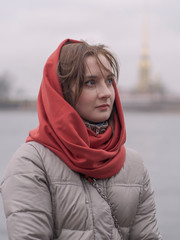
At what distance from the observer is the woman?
1.34 meters

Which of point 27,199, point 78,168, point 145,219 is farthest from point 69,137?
point 145,219

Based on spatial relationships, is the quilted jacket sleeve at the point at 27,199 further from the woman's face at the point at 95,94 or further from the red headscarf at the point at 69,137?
the woman's face at the point at 95,94

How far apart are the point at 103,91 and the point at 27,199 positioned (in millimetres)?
408

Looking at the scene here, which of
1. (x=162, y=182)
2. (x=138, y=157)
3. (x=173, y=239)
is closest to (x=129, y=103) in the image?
(x=162, y=182)

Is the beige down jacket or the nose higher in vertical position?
the nose

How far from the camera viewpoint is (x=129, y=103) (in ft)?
165

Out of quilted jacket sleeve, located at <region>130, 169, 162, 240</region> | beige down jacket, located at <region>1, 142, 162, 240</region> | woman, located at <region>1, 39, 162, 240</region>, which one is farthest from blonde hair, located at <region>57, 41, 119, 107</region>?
quilted jacket sleeve, located at <region>130, 169, 162, 240</region>

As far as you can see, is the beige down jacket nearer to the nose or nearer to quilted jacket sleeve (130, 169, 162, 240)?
quilted jacket sleeve (130, 169, 162, 240)

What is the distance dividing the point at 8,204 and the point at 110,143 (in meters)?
0.37

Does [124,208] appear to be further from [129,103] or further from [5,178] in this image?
[129,103]

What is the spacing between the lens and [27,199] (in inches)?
52.4

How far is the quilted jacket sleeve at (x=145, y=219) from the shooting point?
58.9 inches

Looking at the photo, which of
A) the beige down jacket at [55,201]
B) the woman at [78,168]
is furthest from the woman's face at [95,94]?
the beige down jacket at [55,201]

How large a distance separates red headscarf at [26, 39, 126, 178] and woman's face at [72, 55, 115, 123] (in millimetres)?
57
